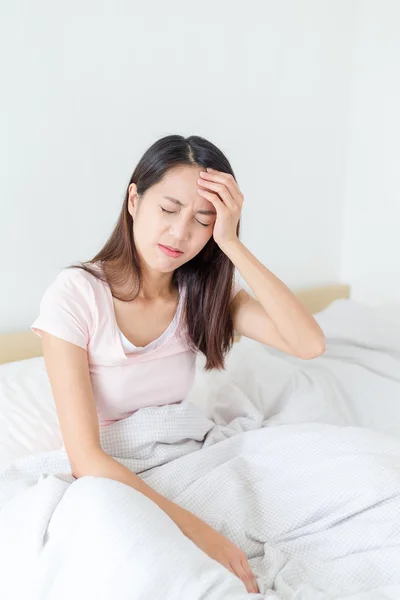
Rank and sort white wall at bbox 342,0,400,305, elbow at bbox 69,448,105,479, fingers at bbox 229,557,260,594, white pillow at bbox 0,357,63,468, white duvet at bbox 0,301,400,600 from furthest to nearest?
white wall at bbox 342,0,400,305 → white pillow at bbox 0,357,63,468 → elbow at bbox 69,448,105,479 → fingers at bbox 229,557,260,594 → white duvet at bbox 0,301,400,600

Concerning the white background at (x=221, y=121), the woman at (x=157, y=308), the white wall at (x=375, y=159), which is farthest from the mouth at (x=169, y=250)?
the white wall at (x=375, y=159)

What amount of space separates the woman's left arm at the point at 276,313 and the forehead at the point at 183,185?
0.12 meters

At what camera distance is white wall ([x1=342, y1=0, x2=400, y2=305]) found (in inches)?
95.5

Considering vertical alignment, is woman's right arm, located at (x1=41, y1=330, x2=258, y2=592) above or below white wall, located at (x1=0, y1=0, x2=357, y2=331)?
below

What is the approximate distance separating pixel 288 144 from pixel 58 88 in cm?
92

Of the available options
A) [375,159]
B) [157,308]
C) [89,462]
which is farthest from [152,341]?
[375,159]

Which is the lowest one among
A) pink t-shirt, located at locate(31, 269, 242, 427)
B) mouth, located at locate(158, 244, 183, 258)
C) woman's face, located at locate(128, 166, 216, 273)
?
pink t-shirt, located at locate(31, 269, 242, 427)

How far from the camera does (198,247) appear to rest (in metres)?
1.24

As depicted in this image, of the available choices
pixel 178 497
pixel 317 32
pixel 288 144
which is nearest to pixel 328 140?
pixel 288 144

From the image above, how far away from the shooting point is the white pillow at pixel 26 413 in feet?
4.62

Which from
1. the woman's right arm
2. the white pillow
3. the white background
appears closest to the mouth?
the woman's right arm

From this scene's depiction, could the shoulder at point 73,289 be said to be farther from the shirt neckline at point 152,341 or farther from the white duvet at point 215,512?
the white duvet at point 215,512

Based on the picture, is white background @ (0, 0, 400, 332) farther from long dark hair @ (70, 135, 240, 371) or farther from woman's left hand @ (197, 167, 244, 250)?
woman's left hand @ (197, 167, 244, 250)

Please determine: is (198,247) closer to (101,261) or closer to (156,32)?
(101,261)
